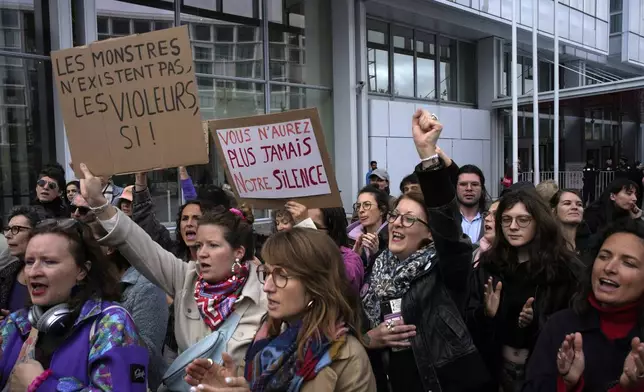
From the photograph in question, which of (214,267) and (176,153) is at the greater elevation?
(176,153)

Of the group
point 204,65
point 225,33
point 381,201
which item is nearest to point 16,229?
point 381,201

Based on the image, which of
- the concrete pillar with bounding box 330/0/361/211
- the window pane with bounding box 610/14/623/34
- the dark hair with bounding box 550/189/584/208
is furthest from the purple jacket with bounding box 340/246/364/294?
the window pane with bounding box 610/14/623/34

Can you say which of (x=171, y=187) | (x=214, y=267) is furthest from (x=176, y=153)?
(x=171, y=187)

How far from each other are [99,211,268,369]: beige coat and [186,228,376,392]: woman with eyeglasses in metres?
0.37

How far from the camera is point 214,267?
2.71 metres

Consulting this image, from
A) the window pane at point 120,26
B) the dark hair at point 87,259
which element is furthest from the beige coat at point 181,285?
the window pane at point 120,26

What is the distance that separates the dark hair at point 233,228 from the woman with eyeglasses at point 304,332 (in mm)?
682

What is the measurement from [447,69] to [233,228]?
634 inches

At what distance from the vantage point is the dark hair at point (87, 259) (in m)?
2.14

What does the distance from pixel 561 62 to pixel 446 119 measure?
8.78 meters

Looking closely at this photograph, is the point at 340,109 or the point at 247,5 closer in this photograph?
the point at 247,5

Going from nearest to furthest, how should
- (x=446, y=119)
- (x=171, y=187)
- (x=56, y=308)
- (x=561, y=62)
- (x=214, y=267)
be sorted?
(x=56, y=308)
(x=214, y=267)
(x=171, y=187)
(x=446, y=119)
(x=561, y=62)

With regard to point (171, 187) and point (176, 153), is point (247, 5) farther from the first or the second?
point (176, 153)

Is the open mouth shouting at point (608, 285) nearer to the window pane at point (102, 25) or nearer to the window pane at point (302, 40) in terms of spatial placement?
the window pane at point (102, 25)
